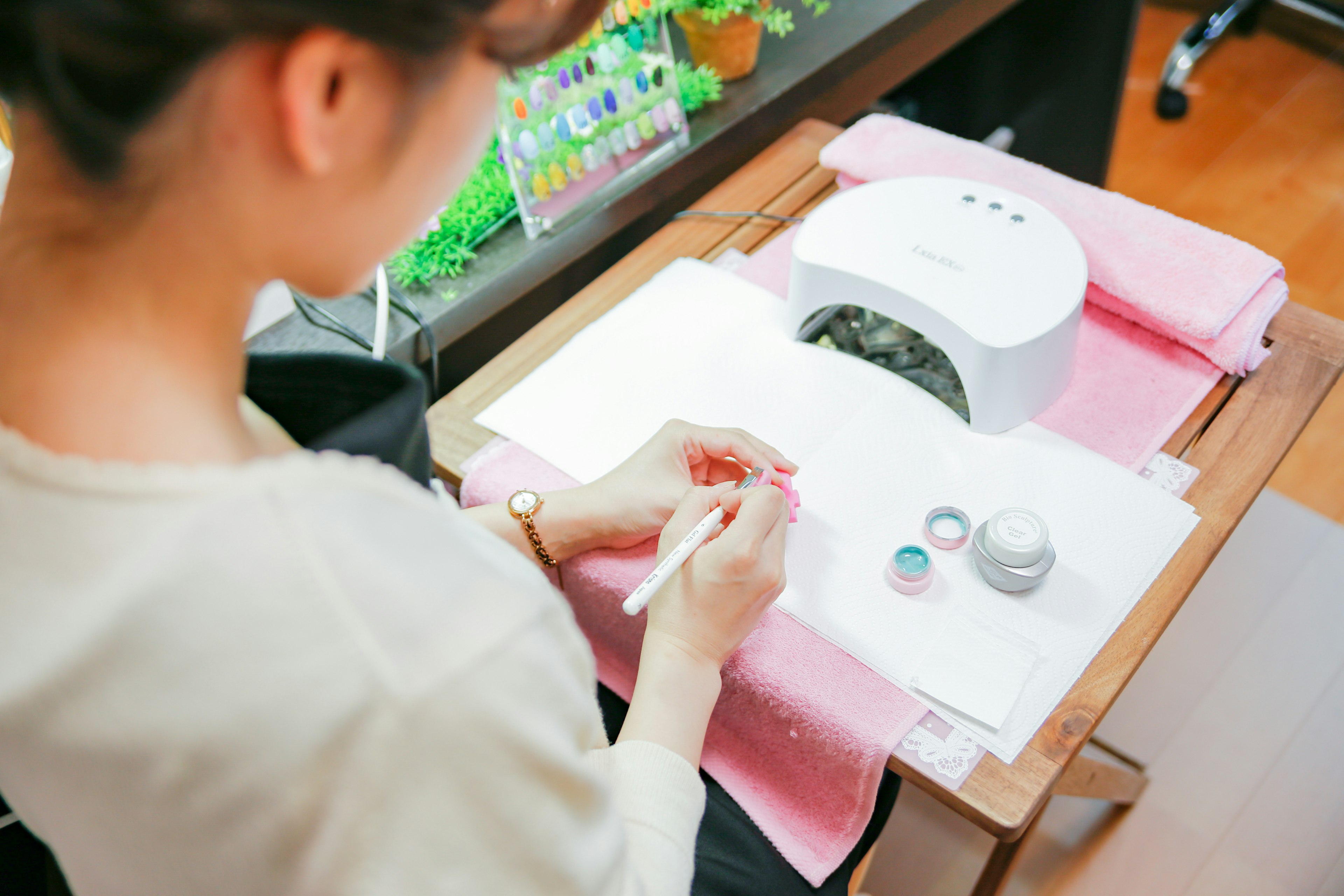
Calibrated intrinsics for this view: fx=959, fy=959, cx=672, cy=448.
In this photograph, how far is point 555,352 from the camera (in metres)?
0.99

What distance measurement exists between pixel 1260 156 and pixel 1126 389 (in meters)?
1.86

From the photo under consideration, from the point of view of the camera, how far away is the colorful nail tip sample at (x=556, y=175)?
1.11 metres

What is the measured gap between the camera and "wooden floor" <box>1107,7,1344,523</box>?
2072 mm

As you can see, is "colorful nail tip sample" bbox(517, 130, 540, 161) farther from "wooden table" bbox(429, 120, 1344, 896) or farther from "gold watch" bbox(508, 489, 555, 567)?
"gold watch" bbox(508, 489, 555, 567)

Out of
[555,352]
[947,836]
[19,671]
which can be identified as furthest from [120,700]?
[947,836]

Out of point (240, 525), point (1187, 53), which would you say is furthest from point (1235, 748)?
point (1187, 53)

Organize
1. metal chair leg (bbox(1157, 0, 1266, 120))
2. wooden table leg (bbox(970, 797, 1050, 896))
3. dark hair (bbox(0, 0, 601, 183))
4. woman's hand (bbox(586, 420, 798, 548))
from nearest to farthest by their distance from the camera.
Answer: dark hair (bbox(0, 0, 601, 183)) → woman's hand (bbox(586, 420, 798, 548)) → wooden table leg (bbox(970, 797, 1050, 896)) → metal chair leg (bbox(1157, 0, 1266, 120))

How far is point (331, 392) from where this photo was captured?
0.66 m

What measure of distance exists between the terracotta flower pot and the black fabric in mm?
784

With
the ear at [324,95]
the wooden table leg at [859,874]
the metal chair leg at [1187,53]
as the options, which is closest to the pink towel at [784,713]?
the wooden table leg at [859,874]

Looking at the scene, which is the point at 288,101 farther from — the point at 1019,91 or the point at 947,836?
the point at 1019,91

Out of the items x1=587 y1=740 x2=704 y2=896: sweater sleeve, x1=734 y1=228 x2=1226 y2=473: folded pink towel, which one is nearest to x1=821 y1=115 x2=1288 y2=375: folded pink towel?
x1=734 y1=228 x2=1226 y2=473: folded pink towel

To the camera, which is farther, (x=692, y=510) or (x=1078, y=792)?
(x=1078, y=792)

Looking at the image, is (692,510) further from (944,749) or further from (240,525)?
(240,525)
